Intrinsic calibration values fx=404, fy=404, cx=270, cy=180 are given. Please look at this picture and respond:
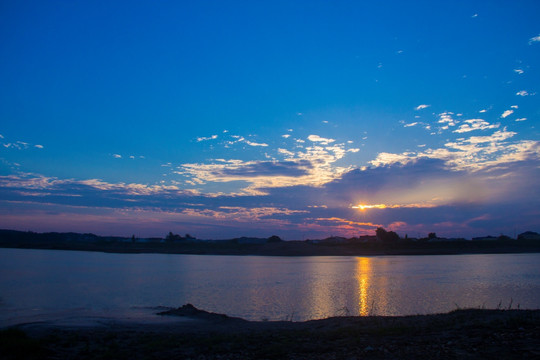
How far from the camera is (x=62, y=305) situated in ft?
85.3

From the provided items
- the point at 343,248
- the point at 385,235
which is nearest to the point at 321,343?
the point at 343,248

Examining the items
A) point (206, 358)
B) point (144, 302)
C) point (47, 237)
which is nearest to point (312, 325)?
point (206, 358)

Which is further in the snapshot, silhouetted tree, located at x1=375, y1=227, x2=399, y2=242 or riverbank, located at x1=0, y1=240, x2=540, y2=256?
silhouetted tree, located at x1=375, y1=227, x2=399, y2=242

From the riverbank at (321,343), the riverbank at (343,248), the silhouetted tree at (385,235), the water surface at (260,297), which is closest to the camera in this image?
the riverbank at (321,343)

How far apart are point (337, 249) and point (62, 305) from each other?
109544 mm

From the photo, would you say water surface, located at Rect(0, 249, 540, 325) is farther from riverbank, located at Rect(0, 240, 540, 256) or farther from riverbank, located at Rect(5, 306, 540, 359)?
riverbank, located at Rect(0, 240, 540, 256)

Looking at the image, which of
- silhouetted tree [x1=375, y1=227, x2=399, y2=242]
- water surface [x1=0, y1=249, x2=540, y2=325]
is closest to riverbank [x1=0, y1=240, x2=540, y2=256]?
silhouetted tree [x1=375, y1=227, x2=399, y2=242]

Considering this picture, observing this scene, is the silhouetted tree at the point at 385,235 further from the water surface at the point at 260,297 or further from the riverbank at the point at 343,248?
the water surface at the point at 260,297

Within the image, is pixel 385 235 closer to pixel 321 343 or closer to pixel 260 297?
pixel 260 297

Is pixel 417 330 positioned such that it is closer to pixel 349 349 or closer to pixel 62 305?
pixel 349 349

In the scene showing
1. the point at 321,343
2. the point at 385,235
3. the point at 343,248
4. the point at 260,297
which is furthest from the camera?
the point at 385,235

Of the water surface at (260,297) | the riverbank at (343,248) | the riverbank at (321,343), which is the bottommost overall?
the water surface at (260,297)

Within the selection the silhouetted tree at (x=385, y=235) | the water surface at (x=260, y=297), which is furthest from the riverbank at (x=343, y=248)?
the water surface at (x=260, y=297)

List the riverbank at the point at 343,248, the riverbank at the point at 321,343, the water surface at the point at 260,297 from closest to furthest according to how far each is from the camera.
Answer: the riverbank at the point at 321,343
the water surface at the point at 260,297
the riverbank at the point at 343,248
